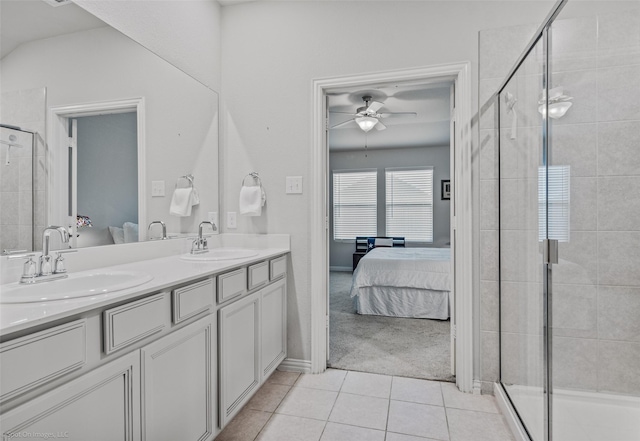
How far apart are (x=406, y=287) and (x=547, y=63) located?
9.02ft

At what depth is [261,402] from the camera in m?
2.04

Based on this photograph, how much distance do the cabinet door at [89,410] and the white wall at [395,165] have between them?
6061 millimetres

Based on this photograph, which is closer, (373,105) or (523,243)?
(523,243)

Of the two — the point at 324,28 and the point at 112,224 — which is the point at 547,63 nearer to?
the point at 324,28

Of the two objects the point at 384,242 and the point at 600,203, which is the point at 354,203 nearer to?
the point at 384,242

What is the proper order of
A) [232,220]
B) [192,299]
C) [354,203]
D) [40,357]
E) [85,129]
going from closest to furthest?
[40,357]
[192,299]
[85,129]
[232,220]
[354,203]

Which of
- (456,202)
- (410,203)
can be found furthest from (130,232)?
(410,203)

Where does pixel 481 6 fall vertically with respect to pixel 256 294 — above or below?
above

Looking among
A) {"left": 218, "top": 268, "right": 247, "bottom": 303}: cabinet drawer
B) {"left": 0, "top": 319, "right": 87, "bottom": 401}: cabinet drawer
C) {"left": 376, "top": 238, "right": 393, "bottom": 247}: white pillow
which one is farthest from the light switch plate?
{"left": 376, "top": 238, "right": 393, "bottom": 247}: white pillow

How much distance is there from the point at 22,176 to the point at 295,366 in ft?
6.18

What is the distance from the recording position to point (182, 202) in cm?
222

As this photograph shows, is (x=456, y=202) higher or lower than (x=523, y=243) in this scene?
higher

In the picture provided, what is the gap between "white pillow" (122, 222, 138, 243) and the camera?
5.92 ft

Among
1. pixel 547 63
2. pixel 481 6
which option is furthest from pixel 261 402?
pixel 481 6
